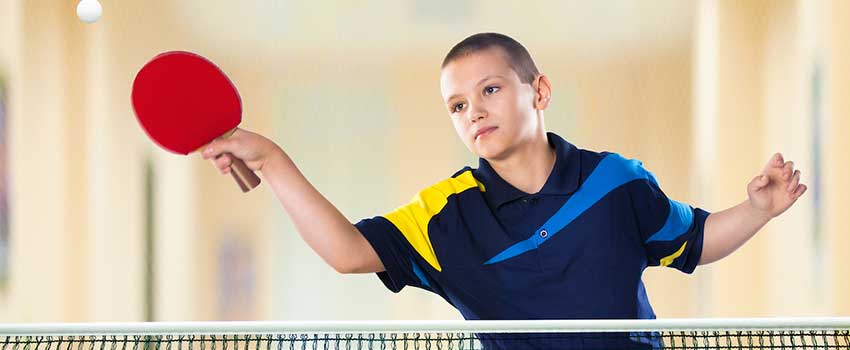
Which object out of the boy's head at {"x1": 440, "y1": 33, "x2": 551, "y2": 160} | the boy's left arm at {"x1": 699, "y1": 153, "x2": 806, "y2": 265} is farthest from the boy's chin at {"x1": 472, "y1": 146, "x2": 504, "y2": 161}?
the boy's left arm at {"x1": 699, "y1": 153, "x2": 806, "y2": 265}

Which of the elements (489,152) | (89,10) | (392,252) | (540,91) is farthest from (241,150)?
(89,10)

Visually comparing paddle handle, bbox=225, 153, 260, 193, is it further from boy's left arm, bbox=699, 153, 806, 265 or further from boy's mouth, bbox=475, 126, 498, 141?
boy's left arm, bbox=699, 153, 806, 265

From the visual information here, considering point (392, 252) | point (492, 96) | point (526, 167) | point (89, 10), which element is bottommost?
point (392, 252)

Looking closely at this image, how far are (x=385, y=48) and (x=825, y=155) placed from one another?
149 centimetres

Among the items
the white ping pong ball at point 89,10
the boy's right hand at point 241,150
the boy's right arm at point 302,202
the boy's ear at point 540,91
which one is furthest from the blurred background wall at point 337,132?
the boy's right hand at point 241,150

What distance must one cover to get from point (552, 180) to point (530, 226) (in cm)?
8

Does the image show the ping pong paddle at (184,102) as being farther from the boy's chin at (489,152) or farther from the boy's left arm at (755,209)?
the boy's left arm at (755,209)

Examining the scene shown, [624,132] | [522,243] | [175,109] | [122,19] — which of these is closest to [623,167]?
[522,243]

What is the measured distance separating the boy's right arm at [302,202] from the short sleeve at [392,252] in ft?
0.04

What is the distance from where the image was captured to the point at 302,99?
379cm

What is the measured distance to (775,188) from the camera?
149 centimetres

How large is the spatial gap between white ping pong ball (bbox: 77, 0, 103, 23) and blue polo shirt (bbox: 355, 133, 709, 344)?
2218 millimetres

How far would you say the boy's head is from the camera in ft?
5.09

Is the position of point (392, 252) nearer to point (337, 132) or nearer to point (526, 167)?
point (526, 167)
